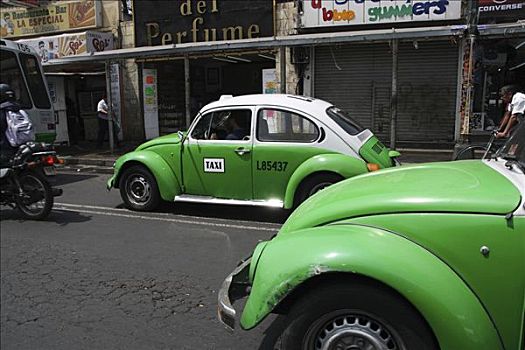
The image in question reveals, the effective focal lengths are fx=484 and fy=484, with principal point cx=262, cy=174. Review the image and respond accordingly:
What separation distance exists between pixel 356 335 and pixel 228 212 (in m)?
5.13

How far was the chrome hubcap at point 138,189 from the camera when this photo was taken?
7328 millimetres

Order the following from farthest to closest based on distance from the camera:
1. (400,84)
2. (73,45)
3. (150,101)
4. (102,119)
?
1. (150,101)
2. (73,45)
3. (102,119)
4. (400,84)

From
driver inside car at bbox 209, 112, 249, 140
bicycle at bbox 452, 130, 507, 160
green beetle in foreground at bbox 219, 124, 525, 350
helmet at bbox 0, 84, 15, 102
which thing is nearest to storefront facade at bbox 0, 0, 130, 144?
helmet at bbox 0, 84, 15, 102

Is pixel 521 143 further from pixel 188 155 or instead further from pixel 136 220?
pixel 136 220

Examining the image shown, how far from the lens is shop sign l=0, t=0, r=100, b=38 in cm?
1625

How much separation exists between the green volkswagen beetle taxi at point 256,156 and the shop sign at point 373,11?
678cm

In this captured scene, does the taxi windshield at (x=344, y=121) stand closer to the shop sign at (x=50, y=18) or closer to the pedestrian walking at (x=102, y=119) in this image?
the pedestrian walking at (x=102, y=119)

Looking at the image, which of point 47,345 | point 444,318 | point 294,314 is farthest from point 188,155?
point 444,318

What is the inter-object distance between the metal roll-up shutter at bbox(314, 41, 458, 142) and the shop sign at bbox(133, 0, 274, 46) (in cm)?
202

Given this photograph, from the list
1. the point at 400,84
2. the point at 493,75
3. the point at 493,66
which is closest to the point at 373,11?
the point at 400,84

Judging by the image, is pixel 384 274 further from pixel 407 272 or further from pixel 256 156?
pixel 256 156

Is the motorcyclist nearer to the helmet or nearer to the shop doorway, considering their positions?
the helmet

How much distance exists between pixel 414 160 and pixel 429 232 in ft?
31.1

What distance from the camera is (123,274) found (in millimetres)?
4809
